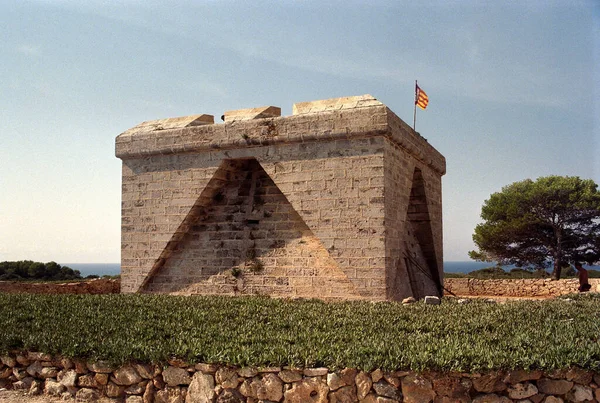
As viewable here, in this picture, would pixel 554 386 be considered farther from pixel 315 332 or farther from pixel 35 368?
pixel 35 368

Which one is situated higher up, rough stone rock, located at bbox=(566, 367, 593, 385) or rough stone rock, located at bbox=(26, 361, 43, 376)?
rough stone rock, located at bbox=(566, 367, 593, 385)

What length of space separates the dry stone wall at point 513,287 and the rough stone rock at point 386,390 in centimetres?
1521

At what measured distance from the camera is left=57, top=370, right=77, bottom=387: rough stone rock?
21.9 feet

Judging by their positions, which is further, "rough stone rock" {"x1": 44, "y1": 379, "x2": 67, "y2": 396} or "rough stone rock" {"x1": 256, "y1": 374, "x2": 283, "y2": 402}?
"rough stone rock" {"x1": 44, "y1": 379, "x2": 67, "y2": 396}

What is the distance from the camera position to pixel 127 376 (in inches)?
249

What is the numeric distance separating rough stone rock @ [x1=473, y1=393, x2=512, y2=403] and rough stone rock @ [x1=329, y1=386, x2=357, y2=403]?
1153mm

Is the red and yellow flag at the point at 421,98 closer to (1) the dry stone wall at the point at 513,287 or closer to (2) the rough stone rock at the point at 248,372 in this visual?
(1) the dry stone wall at the point at 513,287

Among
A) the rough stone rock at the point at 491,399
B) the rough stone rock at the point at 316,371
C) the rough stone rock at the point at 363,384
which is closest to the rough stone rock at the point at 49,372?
the rough stone rock at the point at 316,371

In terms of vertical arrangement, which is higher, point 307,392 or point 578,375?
point 578,375

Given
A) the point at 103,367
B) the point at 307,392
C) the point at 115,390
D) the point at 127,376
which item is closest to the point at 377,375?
the point at 307,392

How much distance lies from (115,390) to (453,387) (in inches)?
146

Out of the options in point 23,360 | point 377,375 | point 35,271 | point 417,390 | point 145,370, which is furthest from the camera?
point 35,271

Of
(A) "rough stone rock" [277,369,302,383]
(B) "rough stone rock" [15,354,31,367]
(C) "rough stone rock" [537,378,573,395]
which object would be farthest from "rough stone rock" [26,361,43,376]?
(C) "rough stone rock" [537,378,573,395]

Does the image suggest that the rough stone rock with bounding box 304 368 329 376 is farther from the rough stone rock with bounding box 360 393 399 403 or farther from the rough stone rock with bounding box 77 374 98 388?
the rough stone rock with bounding box 77 374 98 388
